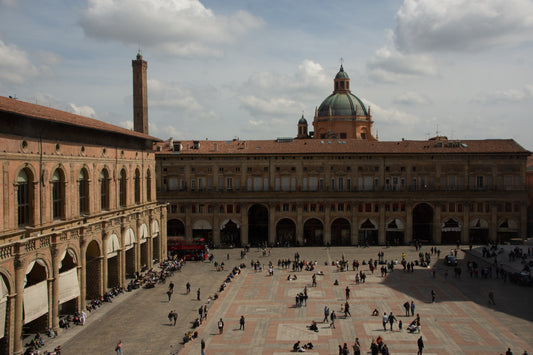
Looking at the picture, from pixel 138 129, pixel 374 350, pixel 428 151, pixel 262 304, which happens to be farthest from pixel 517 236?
pixel 138 129

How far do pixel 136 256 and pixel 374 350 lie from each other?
99.7ft

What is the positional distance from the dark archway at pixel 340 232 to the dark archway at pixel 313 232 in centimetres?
184

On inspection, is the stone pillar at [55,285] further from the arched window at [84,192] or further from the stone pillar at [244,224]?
the stone pillar at [244,224]

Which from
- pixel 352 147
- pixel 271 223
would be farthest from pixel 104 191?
pixel 352 147

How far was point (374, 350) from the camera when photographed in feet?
102

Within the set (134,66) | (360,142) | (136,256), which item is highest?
(134,66)

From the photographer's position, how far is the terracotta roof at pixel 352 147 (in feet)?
248

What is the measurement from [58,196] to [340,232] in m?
47.0

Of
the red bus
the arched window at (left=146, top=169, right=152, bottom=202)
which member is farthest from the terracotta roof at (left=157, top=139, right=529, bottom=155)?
the red bus

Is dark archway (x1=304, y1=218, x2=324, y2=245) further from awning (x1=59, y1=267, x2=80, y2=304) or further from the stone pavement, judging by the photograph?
awning (x1=59, y1=267, x2=80, y2=304)

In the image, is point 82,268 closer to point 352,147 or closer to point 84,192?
point 84,192

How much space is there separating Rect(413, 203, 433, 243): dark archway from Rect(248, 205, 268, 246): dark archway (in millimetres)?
23419

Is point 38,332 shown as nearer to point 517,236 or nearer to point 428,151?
point 428,151

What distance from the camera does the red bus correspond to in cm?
6488
